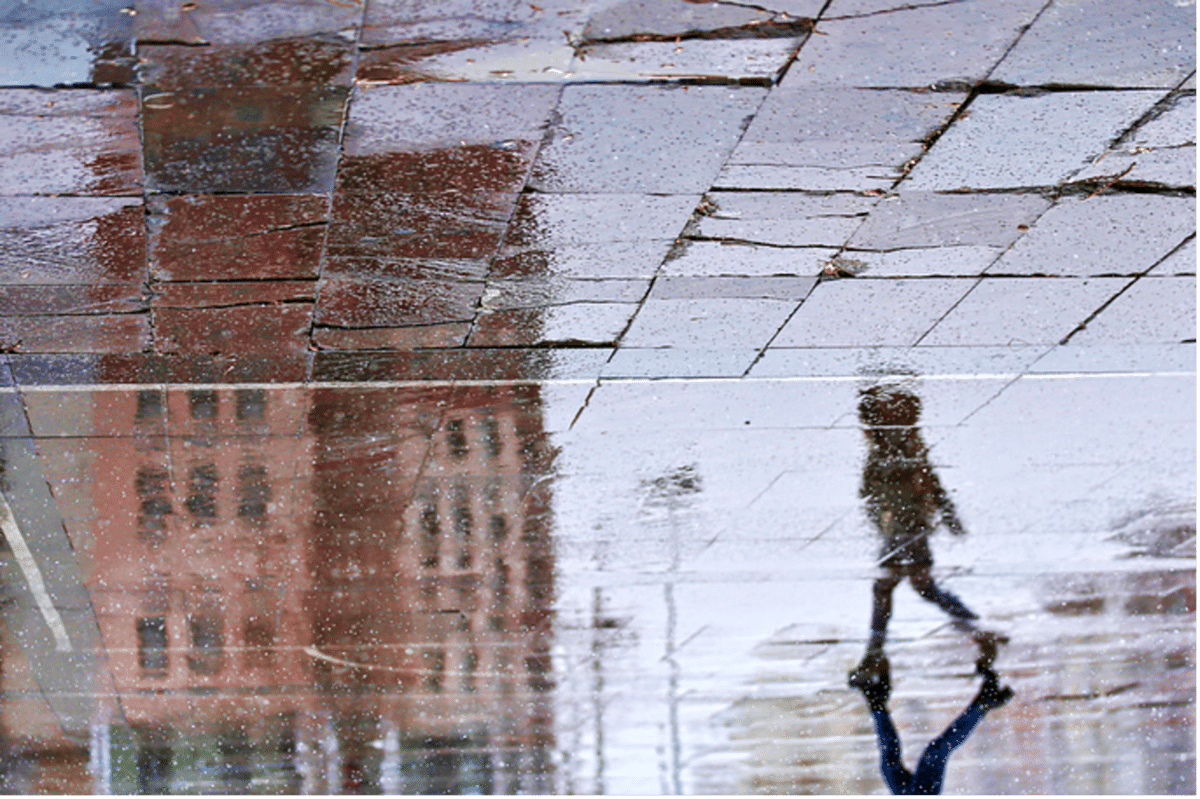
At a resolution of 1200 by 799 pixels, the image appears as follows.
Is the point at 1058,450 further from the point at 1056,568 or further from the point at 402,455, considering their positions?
the point at 402,455

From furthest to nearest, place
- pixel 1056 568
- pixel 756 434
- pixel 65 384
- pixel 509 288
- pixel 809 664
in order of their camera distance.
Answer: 1. pixel 809 664
2. pixel 1056 568
3. pixel 756 434
4. pixel 65 384
5. pixel 509 288

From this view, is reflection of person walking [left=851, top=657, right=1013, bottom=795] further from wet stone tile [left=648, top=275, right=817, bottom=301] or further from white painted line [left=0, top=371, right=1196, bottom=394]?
wet stone tile [left=648, top=275, right=817, bottom=301]

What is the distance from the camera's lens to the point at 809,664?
5535 millimetres

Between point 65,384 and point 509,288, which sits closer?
point 509,288

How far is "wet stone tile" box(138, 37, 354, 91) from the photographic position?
6.62 ft

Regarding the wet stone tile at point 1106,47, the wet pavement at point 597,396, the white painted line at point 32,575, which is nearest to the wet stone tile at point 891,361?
the wet pavement at point 597,396

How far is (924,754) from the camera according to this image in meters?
6.15

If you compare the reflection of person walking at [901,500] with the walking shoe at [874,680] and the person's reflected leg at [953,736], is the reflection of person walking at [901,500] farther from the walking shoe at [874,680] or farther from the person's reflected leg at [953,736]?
the person's reflected leg at [953,736]

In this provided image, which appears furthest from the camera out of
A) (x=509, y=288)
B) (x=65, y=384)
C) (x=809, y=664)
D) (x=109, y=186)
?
(x=809, y=664)

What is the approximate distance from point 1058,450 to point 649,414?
2.01 meters

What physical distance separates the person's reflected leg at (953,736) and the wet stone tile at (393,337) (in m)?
4.53

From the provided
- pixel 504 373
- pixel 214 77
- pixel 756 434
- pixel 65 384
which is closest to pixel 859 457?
pixel 756 434

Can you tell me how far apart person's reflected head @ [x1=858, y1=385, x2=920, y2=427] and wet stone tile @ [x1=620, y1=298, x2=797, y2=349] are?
0.62 meters

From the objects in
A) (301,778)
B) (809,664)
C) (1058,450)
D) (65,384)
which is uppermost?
(65,384)
